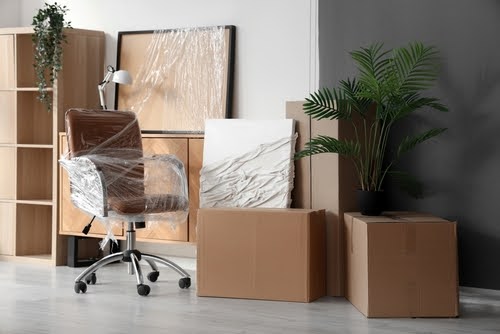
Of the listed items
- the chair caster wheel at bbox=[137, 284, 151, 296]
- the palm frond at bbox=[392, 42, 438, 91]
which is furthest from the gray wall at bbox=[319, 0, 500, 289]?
the chair caster wheel at bbox=[137, 284, 151, 296]

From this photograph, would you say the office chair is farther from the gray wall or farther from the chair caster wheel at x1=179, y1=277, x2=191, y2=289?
the gray wall

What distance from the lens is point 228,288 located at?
4641mm

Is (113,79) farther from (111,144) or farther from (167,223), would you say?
(167,223)

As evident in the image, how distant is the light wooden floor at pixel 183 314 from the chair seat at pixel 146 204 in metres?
0.47

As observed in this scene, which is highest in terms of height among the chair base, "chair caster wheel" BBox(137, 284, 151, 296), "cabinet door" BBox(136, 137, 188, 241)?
"cabinet door" BBox(136, 137, 188, 241)

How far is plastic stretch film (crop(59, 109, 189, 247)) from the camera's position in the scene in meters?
4.80

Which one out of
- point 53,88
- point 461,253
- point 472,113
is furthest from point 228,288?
point 53,88

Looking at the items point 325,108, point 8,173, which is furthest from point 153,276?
point 8,173

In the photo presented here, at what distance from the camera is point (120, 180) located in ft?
16.1

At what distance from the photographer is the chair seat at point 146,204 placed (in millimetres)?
4773

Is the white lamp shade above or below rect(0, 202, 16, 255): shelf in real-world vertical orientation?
above

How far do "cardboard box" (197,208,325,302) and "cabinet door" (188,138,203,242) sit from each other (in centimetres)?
67

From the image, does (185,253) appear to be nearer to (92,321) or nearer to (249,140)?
(249,140)

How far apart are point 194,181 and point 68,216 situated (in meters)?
0.99
